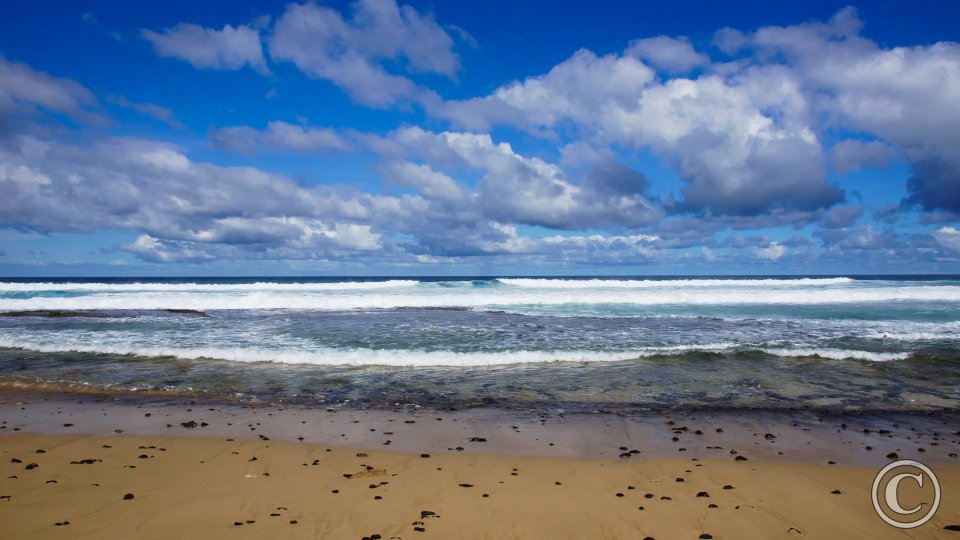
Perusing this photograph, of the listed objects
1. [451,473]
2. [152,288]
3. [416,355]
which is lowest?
[451,473]

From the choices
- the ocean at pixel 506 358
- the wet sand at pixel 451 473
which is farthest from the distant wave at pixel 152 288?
the wet sand at pixel 451 473

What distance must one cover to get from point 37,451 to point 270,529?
4050 millimetres

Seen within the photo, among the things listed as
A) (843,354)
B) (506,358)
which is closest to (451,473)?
(506,358)

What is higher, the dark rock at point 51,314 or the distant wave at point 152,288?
the distant wave at point 152,288

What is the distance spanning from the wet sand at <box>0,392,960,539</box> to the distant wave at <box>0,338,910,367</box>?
4.44 m

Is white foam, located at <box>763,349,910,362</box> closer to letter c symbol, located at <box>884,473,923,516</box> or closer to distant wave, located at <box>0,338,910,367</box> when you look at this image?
distant wave, located at <box>0,338,910,367</box>

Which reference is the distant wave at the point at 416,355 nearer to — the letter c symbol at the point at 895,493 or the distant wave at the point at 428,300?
the letter c symbol at the point at 895,493

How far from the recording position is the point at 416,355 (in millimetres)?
13344

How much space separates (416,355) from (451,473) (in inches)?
307

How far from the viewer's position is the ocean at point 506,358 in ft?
31.3

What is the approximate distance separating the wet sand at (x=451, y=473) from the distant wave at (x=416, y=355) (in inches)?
175

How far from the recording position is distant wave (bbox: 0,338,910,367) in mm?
12898

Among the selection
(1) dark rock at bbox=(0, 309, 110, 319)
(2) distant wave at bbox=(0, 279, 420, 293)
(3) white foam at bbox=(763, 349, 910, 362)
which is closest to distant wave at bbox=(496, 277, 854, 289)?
(2) distant wave at bbox=(0, 279, 420, 293)

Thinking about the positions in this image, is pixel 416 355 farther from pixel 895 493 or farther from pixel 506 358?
pixel 895 493
